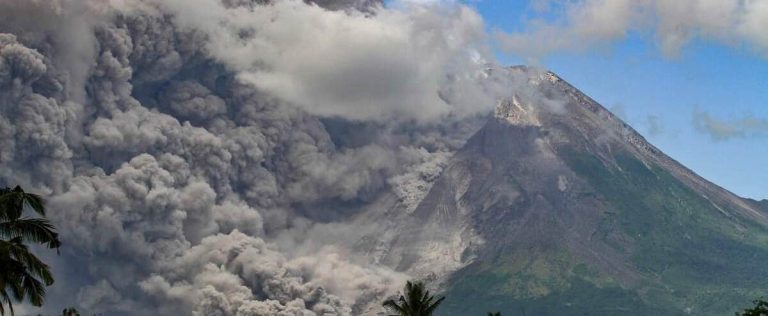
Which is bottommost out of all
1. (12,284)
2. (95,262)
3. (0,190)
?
(12,284)

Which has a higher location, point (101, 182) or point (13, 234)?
point (101, 182)

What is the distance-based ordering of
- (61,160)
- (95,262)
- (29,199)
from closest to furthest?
1. (29,199)
2. (61,160)
3. (95,262)

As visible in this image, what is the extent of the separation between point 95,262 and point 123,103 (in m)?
30.2

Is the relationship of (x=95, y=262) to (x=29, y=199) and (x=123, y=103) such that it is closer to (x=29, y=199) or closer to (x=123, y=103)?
(x=123, y=103)

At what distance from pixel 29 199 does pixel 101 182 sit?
165728 millimetres

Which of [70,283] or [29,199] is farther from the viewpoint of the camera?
[70,283]

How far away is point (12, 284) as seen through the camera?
2277 centimetres

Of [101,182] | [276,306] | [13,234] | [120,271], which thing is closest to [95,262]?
[120,271]

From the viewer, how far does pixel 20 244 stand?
75.2ft

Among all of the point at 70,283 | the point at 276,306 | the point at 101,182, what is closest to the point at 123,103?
the point at 101,182

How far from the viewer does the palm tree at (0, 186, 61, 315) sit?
878 inches

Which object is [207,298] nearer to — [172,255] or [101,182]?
[172,255]

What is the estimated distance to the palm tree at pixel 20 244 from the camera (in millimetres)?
22297

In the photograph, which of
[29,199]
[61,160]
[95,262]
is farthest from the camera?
[95,262]
